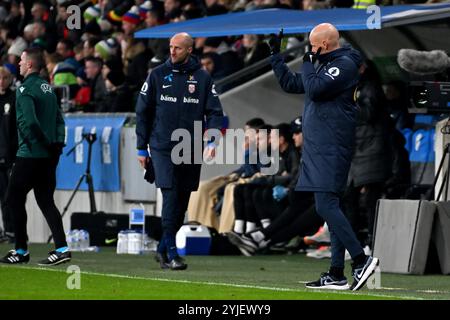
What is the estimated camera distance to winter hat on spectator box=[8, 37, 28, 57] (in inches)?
1054

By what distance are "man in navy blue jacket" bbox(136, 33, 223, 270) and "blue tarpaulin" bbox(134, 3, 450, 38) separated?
73.8 inches

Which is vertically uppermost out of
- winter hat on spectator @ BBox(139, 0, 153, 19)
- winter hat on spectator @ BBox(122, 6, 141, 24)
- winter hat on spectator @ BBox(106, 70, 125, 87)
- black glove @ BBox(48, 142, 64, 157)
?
winter hat on spectator @ BBox(139, 0, 153, 19)

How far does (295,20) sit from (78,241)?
3.74 metres

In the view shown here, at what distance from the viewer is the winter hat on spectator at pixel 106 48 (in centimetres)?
2409

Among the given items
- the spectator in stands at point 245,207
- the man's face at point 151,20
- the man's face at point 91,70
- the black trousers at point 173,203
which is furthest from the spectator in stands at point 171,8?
the black trousers at point 173,203

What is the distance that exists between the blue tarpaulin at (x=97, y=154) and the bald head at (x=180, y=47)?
600 cm

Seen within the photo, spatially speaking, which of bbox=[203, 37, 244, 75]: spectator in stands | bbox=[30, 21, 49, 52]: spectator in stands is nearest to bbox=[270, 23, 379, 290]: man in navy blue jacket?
bbox=[203, 37, 244, 75]: spectator in stands

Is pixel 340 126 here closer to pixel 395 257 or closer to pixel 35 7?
pixel 395 257

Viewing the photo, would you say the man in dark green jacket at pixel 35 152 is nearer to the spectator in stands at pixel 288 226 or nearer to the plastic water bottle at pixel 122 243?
the plastic water bottle at pixel 122 243

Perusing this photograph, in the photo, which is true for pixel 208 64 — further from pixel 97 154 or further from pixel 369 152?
pixel 369 152

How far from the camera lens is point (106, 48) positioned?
24.2 meters

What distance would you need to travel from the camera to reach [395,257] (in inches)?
544

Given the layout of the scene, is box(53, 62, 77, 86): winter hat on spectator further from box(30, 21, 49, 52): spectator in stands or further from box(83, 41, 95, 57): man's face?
box(30, 21, 49, 52): spectator in stands
